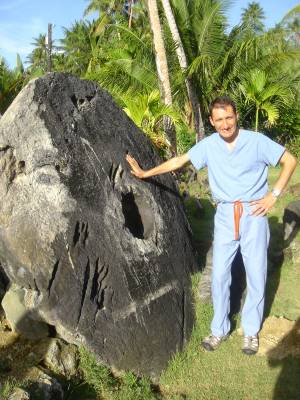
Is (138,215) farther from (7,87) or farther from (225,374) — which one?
(7,87)

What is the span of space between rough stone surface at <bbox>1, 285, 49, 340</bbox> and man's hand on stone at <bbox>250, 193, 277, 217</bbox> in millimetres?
2117

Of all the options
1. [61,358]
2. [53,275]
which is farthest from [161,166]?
[61,358]

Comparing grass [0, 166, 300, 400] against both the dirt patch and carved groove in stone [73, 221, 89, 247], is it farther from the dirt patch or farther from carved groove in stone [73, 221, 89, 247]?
carved groove in stone [73, 221, 89, 247]

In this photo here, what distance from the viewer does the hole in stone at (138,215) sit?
178 inches

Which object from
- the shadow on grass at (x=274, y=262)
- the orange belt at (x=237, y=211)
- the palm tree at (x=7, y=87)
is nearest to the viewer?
the orange belt at (x=237, y=211)

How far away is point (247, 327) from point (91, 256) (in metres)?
1.54

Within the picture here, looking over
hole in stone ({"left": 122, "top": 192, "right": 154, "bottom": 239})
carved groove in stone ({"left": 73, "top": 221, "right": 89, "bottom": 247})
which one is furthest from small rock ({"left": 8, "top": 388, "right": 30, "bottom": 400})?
hole in stone ({"left": 122, "top": 192, "right": 154, "bottom": 239})

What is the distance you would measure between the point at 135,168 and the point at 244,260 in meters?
1.29

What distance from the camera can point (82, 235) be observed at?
3779mm

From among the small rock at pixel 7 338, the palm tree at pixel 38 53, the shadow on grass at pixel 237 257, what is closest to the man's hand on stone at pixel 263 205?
the shadow on grass at pixel 237 257

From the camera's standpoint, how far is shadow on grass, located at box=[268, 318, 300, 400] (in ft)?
12.2

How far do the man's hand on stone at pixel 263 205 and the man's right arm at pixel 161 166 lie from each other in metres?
0.72

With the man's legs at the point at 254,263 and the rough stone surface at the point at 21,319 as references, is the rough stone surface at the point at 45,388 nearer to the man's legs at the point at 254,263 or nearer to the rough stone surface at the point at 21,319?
the rough stone surface at the point at 21,319

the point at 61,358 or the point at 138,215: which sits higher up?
the point at 138,215
